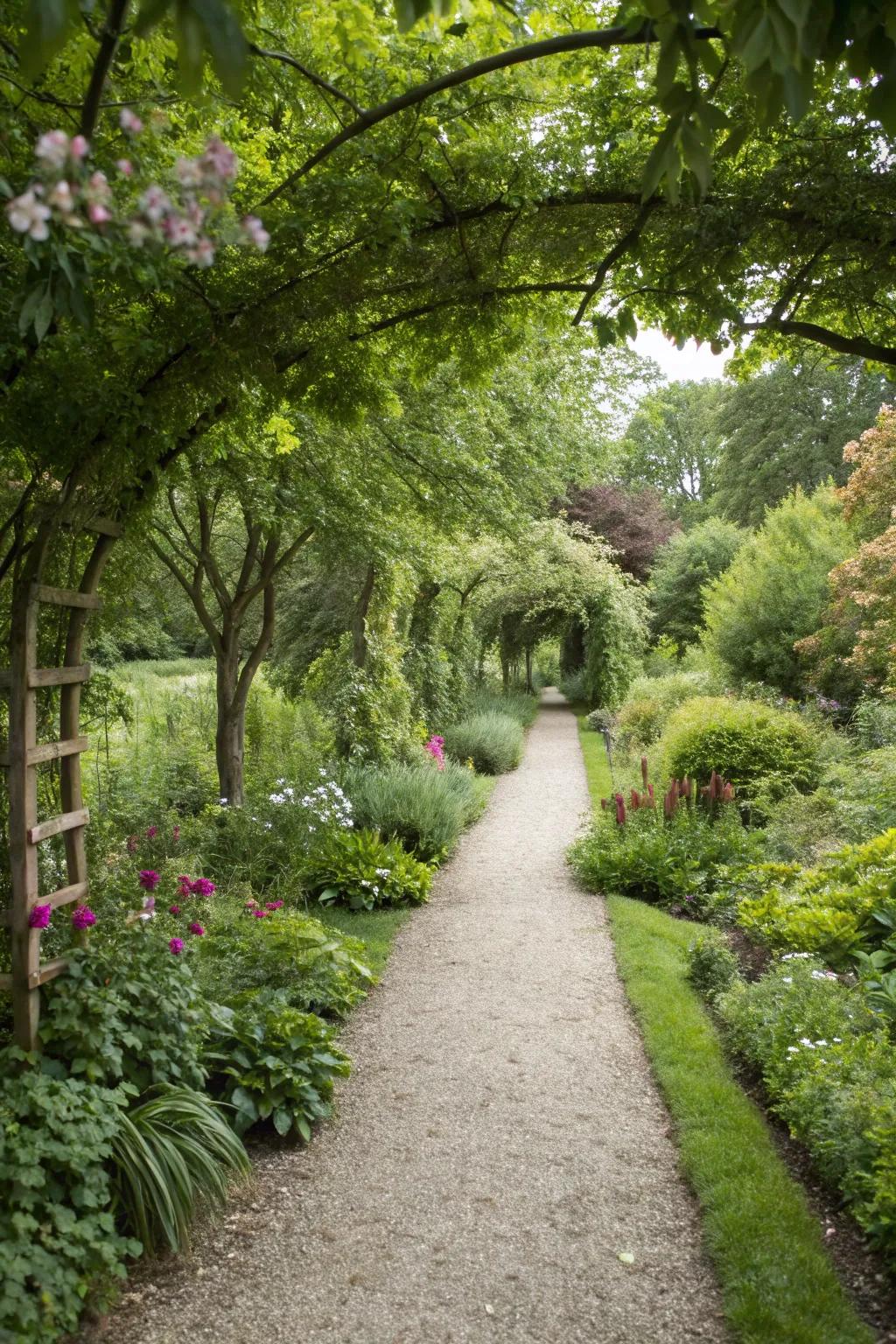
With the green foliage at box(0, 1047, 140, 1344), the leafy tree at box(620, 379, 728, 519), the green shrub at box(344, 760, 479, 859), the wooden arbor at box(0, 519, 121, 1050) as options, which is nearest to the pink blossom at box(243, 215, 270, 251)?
the wooden arbor at box(0, 519, 121, 1050)

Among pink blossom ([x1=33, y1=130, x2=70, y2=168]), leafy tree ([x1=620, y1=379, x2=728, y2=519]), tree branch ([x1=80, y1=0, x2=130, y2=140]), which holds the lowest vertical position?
pink blossom ([x1=33, y1=130, x2=70, y2=168])

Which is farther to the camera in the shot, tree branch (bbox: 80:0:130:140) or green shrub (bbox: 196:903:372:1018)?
green shrub (bbox: 196:903:372:1018)

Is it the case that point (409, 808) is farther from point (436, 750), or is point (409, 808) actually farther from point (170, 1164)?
point (170, 1164)

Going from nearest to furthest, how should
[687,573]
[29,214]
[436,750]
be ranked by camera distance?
[29,214]
[436,750]
[687,573]

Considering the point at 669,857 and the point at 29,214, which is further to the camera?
the point at 669,857

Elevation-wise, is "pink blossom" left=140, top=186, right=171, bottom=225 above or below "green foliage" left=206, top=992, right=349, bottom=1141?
above

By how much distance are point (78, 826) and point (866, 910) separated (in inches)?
166

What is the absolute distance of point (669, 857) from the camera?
7758 millimetres

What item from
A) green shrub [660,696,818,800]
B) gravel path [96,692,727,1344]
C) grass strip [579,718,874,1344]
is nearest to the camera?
grass strip [579,718,874,1344]

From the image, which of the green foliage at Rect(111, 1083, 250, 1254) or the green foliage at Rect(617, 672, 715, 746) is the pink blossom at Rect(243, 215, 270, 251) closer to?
the green foliage at Rect(111, 1083, 250, 1254)

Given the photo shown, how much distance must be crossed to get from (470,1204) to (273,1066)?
1.01 m

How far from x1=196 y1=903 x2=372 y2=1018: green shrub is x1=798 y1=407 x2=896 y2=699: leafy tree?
7486mm

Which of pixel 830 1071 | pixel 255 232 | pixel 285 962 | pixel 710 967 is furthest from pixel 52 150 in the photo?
pixel 710 967

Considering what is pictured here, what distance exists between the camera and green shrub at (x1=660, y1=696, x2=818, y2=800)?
32.7 ft
